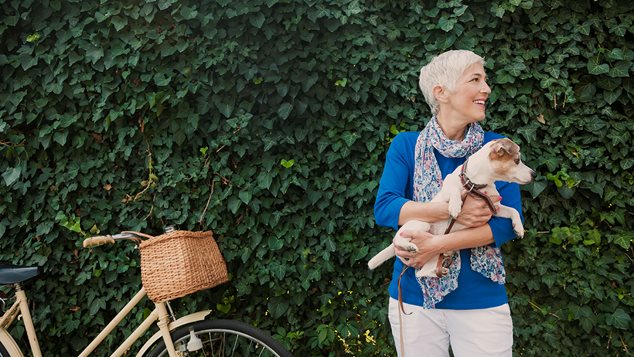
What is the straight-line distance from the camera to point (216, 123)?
3.40 meters

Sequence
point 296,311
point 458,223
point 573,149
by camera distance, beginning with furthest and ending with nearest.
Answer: point 296,311 → point 573,149 → point 458,223

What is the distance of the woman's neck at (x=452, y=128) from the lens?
226cm

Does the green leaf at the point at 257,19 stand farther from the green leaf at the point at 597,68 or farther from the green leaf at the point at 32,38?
the green leaf at the point at 597,68

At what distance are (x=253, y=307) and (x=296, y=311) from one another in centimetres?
29

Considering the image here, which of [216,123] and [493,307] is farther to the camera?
[216,123]

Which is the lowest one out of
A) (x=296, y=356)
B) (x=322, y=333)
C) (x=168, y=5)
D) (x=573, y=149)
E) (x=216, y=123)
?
(x=296, y=356)

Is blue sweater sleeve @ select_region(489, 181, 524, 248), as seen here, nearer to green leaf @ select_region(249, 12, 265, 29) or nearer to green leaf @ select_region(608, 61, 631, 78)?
green leaf @ select_region(608, 61, 631, 78)

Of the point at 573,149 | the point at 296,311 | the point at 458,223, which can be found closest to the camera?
the point at 458,223

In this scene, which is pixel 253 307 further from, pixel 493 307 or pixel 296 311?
pixel 493 307

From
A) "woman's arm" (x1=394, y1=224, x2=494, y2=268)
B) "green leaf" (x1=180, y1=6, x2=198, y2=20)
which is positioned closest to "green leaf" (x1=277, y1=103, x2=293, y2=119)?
"green leaf" (x1=180, y1=6, x2=198, y2=20)

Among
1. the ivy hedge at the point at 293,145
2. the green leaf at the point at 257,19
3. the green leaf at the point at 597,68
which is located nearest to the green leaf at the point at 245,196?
the ivy hedge at the point at 293,145

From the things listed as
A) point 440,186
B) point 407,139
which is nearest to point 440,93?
point 407,139

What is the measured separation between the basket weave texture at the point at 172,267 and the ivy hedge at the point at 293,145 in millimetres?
542

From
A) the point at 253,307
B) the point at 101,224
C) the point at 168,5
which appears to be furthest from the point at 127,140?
the point at 253,307
